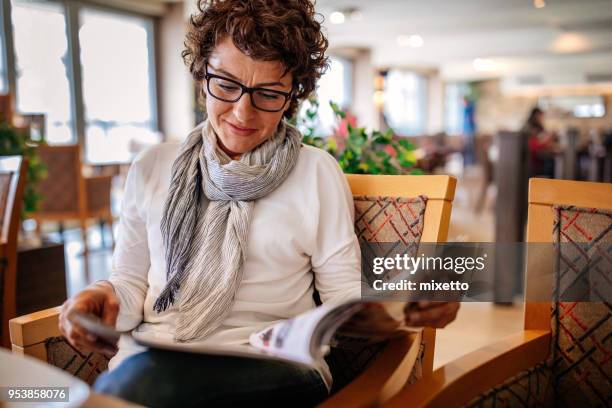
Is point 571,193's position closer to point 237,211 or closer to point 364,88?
point 237,211

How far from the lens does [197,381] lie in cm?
79

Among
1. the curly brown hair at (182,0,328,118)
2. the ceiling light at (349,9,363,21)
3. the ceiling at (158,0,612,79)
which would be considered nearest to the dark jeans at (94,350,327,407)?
the curly brown hair at (182,0,328,118)

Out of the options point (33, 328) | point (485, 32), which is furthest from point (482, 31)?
point (33, 328)

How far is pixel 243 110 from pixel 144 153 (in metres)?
0.25

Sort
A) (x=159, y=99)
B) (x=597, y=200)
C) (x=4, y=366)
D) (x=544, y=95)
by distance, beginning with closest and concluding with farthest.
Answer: (x=4, y=366) < (x=597, y=200) < (x=159, y=99) < (x=544, y=95)

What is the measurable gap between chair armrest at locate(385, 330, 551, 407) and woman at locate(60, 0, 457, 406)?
8.9 inches

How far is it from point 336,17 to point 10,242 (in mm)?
6516

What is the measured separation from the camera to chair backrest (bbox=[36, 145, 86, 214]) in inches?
168

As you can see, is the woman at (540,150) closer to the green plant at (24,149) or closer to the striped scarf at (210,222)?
the green plant at (24,149)

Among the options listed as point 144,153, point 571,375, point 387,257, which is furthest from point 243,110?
point 571,375

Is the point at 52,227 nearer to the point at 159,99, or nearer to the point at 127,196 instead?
the point at 159,99

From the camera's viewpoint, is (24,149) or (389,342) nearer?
(389,342)

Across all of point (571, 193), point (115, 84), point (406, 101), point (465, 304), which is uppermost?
point (406, 101)

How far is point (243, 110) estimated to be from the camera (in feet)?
3.44
